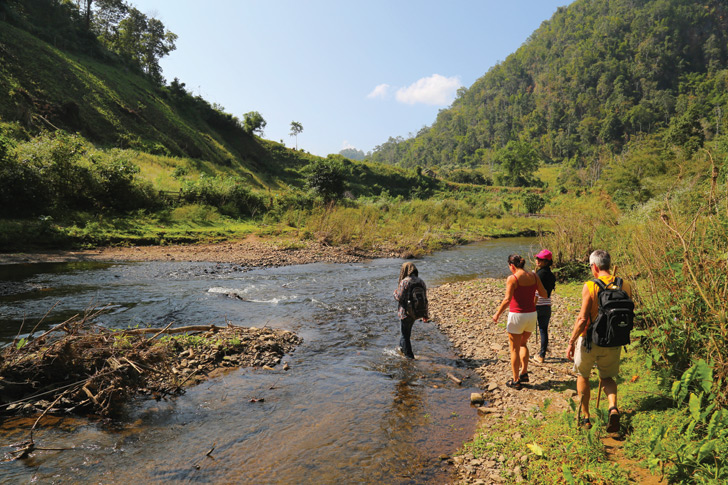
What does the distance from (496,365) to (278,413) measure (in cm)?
464

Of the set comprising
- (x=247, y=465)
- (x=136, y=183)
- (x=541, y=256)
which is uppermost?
(x=136, y=183)

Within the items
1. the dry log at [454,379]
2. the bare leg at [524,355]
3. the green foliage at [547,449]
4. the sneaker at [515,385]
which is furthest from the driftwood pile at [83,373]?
the bare leg at [524,355]

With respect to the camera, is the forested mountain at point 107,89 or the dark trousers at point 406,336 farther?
the forested mountain at point 107,89

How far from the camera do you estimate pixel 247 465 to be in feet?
15.8

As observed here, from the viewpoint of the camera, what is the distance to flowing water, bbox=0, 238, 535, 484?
471 centimetres

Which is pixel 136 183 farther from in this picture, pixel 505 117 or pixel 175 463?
pixel 505 117

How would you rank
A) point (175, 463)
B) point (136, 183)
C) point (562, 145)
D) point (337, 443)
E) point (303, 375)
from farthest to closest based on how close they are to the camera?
point (562, 145)
point (136, 183)
point (303, 375)
point (337, 443)
point (175, 463)

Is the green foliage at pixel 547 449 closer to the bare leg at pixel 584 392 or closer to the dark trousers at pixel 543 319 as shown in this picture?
the bare leg at pixel 584 392

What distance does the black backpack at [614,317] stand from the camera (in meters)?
4.40

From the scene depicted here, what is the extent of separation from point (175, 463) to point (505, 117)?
633 feet

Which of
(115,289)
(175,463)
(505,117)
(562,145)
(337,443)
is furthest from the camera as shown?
(505,117)

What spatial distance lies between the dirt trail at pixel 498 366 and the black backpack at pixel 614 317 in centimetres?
125

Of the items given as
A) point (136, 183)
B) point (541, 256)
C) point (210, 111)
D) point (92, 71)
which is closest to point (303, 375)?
point (541, 256)

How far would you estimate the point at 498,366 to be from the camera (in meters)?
7.82
